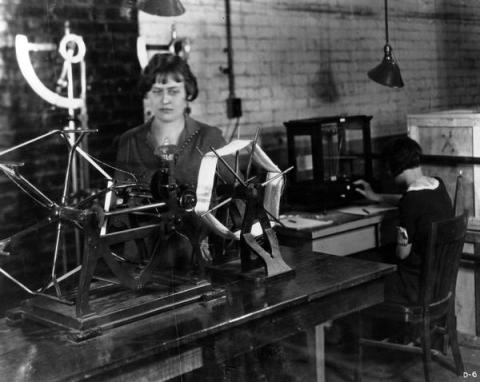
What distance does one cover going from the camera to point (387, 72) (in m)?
4.10

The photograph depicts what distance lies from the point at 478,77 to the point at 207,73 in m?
Answer: 1.76

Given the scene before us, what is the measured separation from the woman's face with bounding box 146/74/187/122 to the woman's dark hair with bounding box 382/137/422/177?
1190 mm

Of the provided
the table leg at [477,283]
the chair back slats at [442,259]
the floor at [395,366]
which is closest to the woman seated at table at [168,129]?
the chair back slats at [442,259]

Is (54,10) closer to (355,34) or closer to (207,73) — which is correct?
(207,73)

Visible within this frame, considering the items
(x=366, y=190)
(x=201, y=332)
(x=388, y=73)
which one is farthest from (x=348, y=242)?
(x=201, y=332)

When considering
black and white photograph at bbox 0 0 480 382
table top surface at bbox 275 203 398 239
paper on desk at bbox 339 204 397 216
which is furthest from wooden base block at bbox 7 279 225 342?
paper on desk at bbox 339 204 397 216

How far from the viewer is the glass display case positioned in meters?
4.14

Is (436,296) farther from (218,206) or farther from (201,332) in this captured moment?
(201,332)

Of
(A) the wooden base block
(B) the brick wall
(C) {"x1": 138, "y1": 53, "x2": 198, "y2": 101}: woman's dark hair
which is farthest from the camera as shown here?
(B) the brick wall

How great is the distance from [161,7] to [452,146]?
1863 mm

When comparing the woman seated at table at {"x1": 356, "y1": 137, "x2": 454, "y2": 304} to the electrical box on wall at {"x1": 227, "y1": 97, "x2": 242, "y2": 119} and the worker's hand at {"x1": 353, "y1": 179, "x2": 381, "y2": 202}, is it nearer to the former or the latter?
the worker's hand at {"x1": 353, "y1": 179, "x2": 381, "y2": 202}

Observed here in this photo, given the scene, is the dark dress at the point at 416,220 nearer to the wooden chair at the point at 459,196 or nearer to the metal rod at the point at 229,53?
the wooden chair at the point at 459,196

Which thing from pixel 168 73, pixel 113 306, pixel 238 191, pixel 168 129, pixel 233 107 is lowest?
pixel 113 306

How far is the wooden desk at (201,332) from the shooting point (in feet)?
6.11
